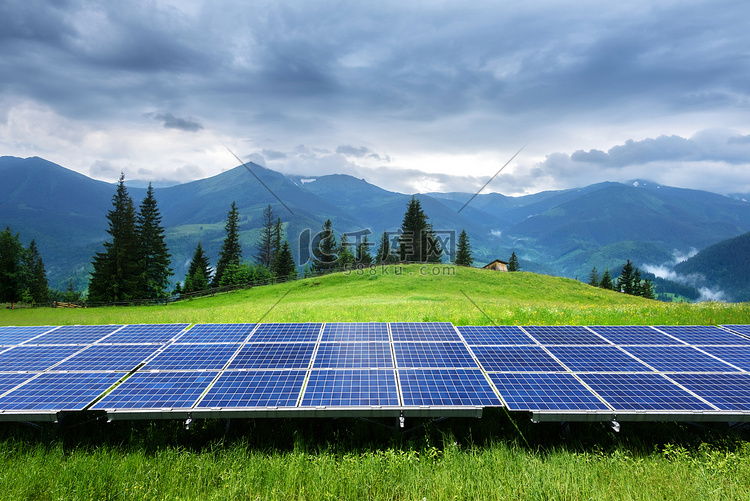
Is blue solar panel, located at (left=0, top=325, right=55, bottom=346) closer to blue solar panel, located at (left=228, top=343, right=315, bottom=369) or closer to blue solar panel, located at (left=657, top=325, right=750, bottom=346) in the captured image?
blue solar panel, located at (left=228, top=343, right=315, bottom=369)

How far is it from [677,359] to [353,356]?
9831 millimetres

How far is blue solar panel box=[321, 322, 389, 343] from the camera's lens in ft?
39.8

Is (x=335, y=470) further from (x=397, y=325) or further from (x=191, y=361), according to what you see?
(x=397, y=325)

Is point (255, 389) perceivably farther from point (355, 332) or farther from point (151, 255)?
point (151, 255)

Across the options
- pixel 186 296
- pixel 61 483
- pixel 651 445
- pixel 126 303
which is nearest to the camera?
pixel 61 483

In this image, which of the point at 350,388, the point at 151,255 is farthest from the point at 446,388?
the point at 151,255

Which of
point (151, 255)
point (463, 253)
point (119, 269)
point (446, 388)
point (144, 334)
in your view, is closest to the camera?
point (446, 388)

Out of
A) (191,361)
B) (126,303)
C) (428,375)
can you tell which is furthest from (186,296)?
(428,375)

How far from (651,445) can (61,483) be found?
13322mm

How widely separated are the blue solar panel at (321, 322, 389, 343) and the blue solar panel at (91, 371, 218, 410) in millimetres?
4033

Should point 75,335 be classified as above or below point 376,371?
above

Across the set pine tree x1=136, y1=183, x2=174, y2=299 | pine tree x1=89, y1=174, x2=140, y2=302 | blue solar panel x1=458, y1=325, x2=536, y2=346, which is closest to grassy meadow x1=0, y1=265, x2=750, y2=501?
blue solar panel x1=458, y1=325, x2=536, y2=346

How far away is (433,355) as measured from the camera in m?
10.8

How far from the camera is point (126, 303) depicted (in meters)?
50.9
